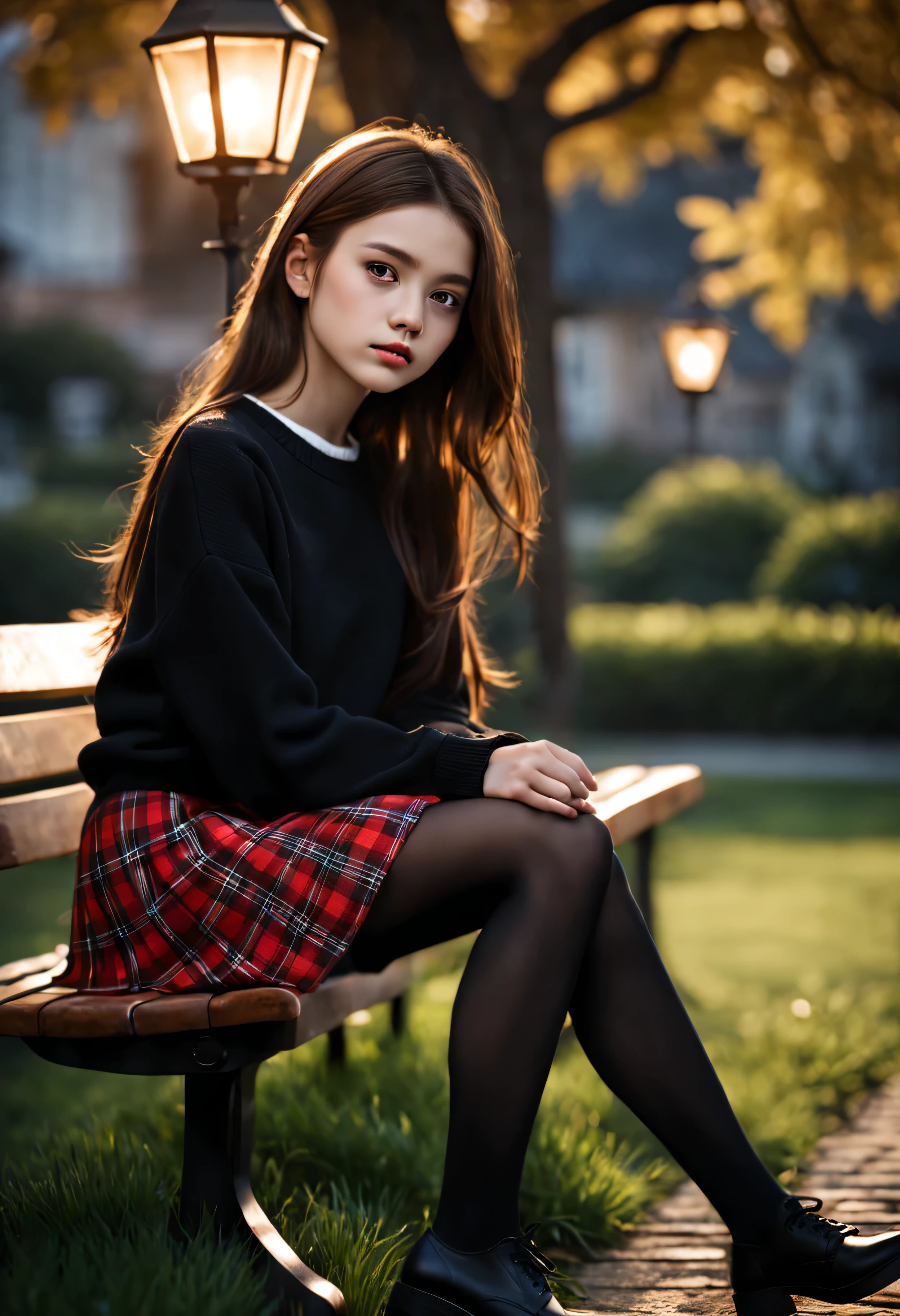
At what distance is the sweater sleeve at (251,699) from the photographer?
200 centimetres

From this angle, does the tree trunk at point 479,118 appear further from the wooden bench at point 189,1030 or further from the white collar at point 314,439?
the wooden bench at point 189,1030

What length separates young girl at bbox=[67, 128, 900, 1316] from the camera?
1908mm

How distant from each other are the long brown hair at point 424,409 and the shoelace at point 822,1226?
1.15 m

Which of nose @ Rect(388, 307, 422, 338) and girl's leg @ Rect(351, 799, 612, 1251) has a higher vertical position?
nose @ Rect(388, 307, 422, 338)

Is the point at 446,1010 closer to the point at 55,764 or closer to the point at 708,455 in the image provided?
the point at 55,764

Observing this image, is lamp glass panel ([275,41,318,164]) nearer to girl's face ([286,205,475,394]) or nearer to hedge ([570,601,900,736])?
girl's face ([286,205,475,394])

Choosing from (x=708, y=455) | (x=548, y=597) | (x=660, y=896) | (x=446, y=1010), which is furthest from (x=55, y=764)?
(x=708, y=455)

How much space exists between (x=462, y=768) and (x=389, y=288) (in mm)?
814

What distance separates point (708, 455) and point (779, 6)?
80.7 ft

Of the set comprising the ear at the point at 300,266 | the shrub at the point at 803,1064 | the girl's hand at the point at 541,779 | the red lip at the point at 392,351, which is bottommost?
the shrub at the point at 803,1064

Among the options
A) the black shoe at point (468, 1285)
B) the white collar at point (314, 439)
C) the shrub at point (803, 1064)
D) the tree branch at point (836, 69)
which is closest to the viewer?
the black shoe at point (468, 1285)

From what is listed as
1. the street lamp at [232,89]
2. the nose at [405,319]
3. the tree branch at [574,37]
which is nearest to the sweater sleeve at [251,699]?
the nose at [405,319]

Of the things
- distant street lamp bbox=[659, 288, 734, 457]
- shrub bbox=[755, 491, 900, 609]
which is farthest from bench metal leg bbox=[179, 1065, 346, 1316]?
shrub bbox=[755, 491, 900, 609]

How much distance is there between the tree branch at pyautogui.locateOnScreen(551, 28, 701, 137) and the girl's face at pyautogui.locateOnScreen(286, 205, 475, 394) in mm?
4613
